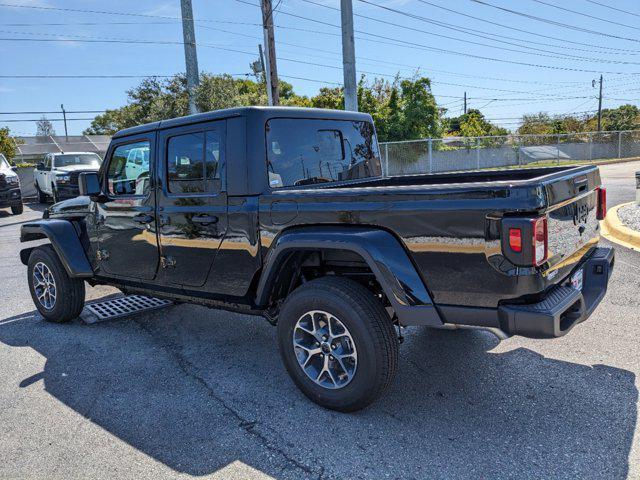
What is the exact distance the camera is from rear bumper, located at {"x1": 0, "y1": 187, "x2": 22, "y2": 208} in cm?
1511

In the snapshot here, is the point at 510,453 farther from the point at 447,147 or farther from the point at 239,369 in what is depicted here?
the point at 447,147

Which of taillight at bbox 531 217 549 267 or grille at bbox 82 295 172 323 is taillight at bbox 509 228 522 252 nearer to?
taillight at bbox 531 217 549 267

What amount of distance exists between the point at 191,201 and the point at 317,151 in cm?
105

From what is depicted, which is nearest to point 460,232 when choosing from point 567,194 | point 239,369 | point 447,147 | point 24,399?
point 567,194

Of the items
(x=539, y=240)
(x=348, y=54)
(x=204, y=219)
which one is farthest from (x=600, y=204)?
(x=348, y=54)

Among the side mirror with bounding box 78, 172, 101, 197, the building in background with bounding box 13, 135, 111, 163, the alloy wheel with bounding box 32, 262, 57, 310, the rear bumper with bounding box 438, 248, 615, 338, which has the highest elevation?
the building in background with bounding box 13, 135, 111, 163

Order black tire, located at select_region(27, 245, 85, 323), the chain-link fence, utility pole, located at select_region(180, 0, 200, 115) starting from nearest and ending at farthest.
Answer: black tire, located at select_region(27, 245, 85, 323), utility pole, located at select_region(180, 0, 200, 115), the chain-link fence

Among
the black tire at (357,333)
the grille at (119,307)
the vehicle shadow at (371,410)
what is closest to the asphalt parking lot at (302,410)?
the vehicle shadow at (371,410)

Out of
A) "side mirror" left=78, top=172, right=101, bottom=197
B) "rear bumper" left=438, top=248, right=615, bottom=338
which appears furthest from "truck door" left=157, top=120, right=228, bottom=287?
"rear bumper" left=438, top=248, right=615, bottom=338

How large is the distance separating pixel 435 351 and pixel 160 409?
2.15 metres

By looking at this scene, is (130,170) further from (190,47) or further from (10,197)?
(190,47)

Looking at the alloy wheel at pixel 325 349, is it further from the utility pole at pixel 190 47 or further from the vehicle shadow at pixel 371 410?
the utility pole at pixel 190 47

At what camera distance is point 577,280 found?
10.7 feet

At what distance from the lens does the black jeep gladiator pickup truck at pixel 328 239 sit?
2664mm
